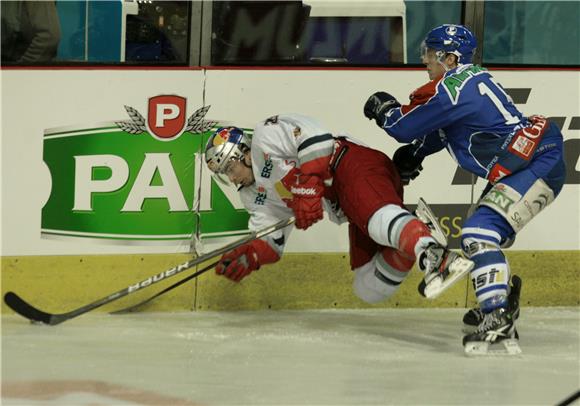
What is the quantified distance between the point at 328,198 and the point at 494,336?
84cm

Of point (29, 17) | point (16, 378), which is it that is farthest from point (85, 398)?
point (29, 17)

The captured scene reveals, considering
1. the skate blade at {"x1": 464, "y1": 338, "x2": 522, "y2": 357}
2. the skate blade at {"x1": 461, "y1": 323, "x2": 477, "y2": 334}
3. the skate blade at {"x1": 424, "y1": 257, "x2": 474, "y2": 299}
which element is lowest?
the skate blade at {"x1": 461, "y1": 323, "x2": 477, "y2": 334}

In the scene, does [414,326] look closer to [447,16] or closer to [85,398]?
[447,16]

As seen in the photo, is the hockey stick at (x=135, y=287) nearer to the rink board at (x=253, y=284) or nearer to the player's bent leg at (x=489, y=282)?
the rink board at (x=253, y=284)

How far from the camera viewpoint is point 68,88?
5258 millimetres

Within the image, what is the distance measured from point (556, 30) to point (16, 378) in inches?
109

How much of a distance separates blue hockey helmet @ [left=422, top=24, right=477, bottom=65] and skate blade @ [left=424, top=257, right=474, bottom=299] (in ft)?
2.58

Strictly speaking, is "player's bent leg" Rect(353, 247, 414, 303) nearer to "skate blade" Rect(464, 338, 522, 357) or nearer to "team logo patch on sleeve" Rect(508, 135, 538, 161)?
"skate blade" Rect(464, 338, 522, 357)

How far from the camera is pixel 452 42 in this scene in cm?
483

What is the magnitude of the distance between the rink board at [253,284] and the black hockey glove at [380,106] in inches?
31.9

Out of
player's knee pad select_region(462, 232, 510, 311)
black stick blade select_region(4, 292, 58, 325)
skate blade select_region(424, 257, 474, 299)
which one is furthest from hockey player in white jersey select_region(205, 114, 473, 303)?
black stick blade select_region(4, 292, 58, 325)

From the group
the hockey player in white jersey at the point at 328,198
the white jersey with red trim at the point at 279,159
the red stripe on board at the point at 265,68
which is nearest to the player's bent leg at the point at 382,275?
the hockey player in white jersey at the point at 328,198

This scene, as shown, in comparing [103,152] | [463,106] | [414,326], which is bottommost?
[414,326]

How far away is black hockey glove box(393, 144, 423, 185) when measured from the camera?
508cm
